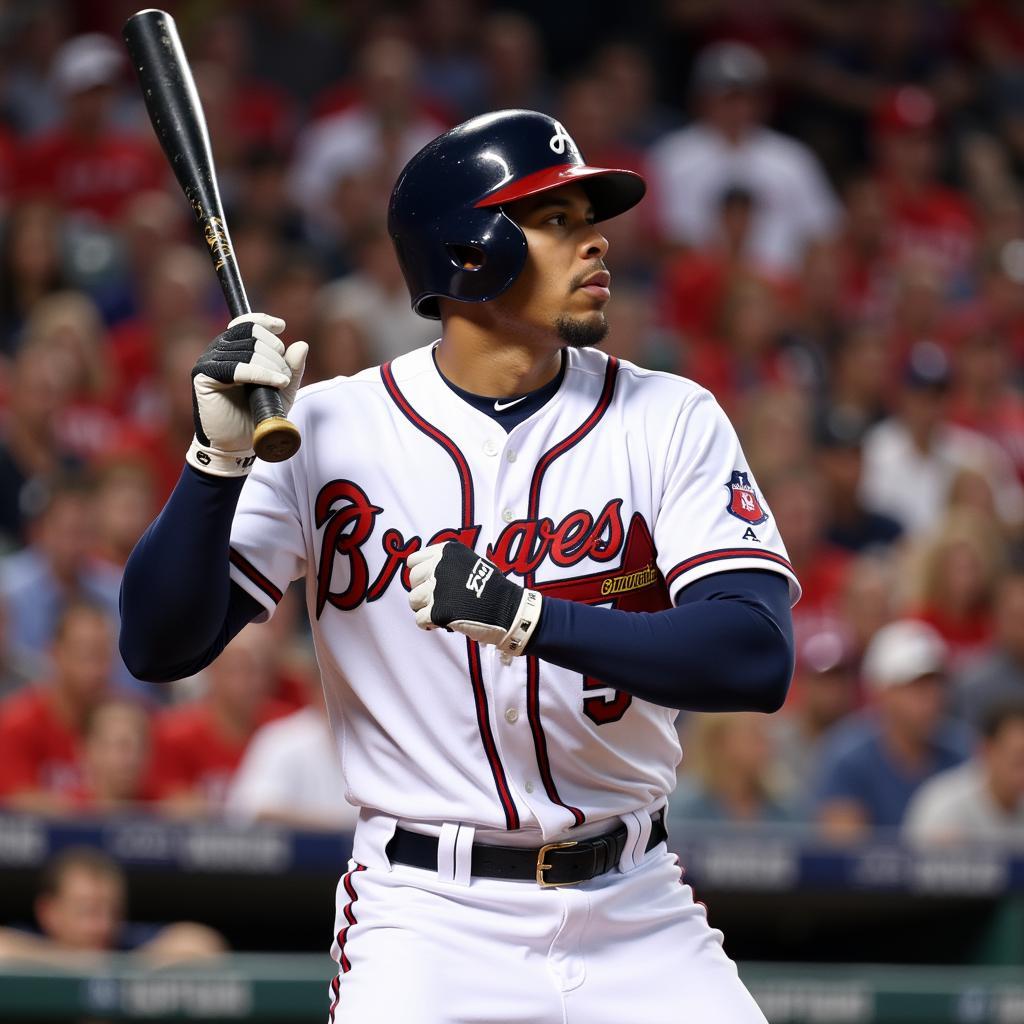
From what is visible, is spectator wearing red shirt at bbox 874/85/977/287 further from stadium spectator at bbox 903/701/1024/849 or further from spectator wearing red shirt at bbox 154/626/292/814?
spectator wearing red shirt at bbox 154/626/292/814

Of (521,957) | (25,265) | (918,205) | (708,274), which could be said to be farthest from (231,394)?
(918,205)

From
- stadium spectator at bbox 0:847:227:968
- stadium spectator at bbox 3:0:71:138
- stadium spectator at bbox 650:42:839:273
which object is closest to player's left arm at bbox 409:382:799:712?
stadium spectator at bbox 0:847:227:968

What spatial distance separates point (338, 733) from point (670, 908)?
21.9 inches

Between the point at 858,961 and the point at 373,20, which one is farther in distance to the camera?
the point at 373,20

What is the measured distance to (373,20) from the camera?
32.3 feet

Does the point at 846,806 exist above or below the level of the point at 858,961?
above

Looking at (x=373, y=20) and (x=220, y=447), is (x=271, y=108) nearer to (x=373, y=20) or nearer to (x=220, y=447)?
(x=373, y=20)

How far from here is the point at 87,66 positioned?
826 centimetres

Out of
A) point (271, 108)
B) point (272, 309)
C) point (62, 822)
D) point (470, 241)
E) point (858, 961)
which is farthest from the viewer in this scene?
point (271, 108)

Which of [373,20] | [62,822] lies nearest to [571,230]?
[62,822]

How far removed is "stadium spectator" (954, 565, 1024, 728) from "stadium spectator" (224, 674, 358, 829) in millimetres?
2313

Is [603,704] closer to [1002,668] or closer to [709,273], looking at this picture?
[1002,668]

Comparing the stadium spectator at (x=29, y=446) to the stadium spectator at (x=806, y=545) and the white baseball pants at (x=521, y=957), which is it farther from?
the white baseball pants at (x=521, y=957)

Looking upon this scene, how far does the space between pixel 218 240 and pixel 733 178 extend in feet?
22.5
